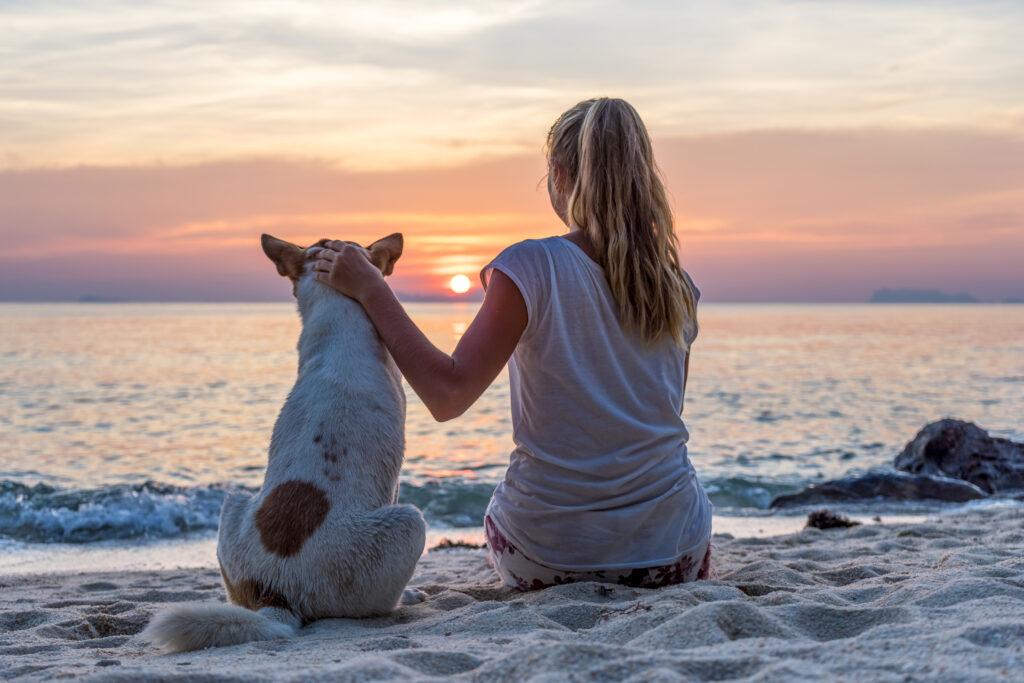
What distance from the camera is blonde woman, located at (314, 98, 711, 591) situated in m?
3.88

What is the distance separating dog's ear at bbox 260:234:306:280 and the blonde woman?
73 cm

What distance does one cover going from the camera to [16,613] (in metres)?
4.77

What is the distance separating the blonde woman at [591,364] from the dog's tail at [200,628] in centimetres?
119

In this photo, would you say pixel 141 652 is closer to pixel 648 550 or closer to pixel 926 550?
pixel 648 550

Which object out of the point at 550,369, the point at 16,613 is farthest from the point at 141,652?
the point at 550,369

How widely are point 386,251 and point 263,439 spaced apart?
12531 mm

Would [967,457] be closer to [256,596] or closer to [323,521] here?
[323,521]

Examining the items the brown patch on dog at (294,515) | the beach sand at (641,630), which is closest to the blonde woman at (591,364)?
the beach sand at (641,630)

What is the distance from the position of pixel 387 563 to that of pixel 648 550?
1241mm

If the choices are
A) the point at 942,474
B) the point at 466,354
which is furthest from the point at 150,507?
the point at 942,474

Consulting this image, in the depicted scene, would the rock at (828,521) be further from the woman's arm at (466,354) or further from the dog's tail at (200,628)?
the dog's tail at (200,628)

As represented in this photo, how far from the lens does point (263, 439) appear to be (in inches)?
658

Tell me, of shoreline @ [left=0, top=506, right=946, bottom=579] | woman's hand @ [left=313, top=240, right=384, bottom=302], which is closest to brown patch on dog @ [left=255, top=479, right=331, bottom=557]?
woman's hand @ [left=313, top=240, right=384, bottom=302]

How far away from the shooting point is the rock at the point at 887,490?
393 inches
